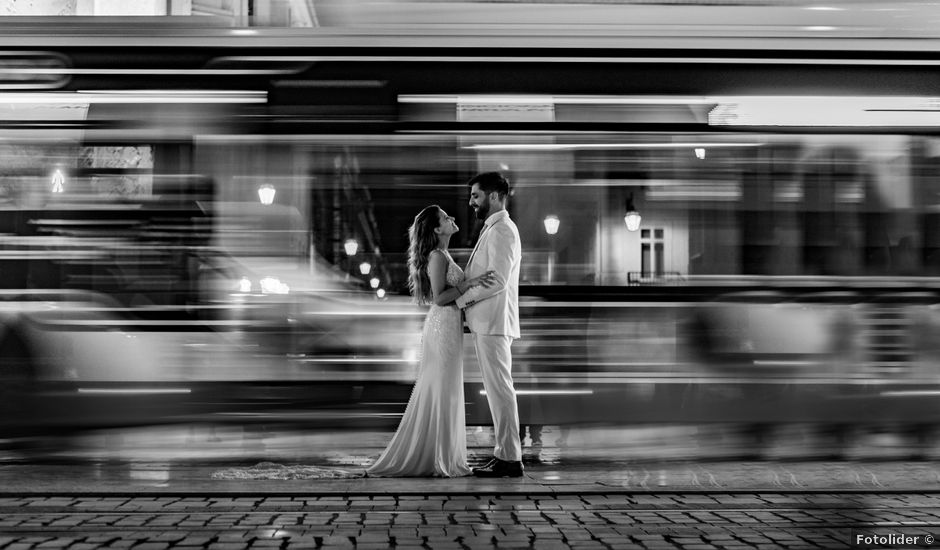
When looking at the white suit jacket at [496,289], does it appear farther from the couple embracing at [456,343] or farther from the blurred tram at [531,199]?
the blurred tram at [531,199]

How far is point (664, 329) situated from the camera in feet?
27.6

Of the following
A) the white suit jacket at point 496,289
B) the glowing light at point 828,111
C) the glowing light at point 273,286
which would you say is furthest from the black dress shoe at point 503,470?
the glowing light at point 828,111

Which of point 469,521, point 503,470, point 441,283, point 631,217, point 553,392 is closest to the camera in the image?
point 469,521

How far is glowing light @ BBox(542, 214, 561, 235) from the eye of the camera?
8453 mm

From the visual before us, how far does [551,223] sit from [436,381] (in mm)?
2051

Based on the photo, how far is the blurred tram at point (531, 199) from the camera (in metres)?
8.38

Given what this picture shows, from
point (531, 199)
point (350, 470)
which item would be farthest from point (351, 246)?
point (350, 470)

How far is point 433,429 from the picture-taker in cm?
694

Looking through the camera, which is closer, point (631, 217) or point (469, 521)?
point (469, 521)

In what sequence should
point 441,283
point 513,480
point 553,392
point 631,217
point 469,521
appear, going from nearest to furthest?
point 469,521 → point 513,480 → point 441,283 → point 553,392 → point 631,217

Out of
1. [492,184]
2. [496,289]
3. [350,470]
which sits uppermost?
[492,184]

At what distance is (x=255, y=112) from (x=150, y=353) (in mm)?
2054

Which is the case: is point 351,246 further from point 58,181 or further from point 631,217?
A: point 58,181

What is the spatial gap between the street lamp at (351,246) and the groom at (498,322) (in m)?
1.49
